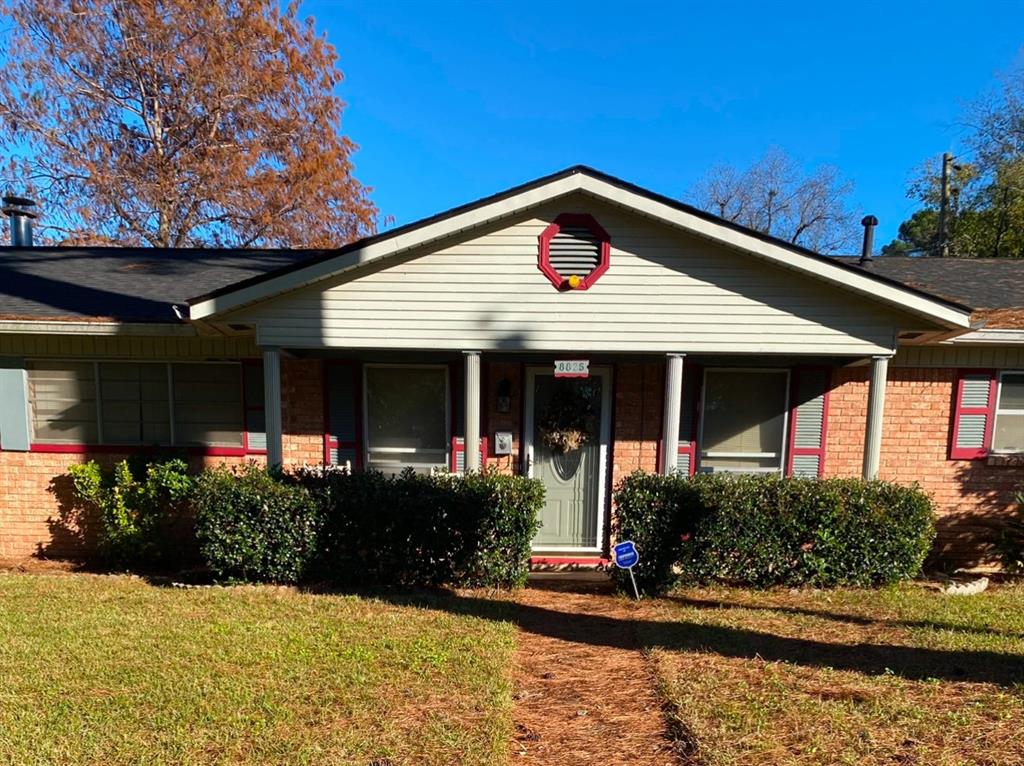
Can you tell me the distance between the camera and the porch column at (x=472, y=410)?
5387 mm

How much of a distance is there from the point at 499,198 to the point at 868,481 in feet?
15.8

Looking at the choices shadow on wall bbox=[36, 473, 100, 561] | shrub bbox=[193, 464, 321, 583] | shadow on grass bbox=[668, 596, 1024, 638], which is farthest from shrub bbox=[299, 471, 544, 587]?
shadow on wall bbox=[36, 473, 100, 561]

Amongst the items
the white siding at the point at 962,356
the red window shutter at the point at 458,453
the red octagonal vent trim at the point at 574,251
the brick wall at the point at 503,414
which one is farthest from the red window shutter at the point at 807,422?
the red window shutter at the point at 458,453

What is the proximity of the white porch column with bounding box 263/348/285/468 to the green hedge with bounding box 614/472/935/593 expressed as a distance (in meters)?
3.68

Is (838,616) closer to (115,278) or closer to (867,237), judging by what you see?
(867,237)

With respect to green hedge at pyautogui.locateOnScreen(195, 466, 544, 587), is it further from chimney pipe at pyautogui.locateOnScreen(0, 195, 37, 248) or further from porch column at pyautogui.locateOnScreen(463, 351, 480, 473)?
chimney pipe at pyautogui.locateOnScreen(0, 195, 37, 248)

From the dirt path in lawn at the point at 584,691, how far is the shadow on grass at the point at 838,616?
0.72 meters

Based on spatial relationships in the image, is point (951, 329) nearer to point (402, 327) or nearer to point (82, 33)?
point (402, 327)

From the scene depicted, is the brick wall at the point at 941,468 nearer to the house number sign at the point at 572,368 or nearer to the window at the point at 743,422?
the window at the point at 743,422

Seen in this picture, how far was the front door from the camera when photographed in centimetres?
662

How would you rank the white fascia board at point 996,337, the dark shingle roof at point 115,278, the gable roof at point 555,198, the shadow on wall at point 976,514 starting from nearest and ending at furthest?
the gable roof at point 555,198 < the white fascia board at point 996,337 < the dark shingle roof at point 115,278 < the shadow on wall at point 976,514

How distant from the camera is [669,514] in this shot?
16.7 feet

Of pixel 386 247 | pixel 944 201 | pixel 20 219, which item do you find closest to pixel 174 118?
pixel 20 219

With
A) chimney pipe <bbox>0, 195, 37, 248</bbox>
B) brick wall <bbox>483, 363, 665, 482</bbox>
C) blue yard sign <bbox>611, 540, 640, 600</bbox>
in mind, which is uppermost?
chimney pipe <bbox>0, 195, 37, 248</bbox>
